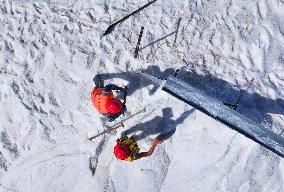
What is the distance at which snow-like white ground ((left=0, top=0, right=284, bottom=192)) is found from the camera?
8.46m

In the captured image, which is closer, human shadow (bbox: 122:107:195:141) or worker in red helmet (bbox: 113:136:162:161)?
worker in red helmet (bbox: 113:136:162:161)

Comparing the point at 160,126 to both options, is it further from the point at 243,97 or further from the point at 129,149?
the point at 243,97

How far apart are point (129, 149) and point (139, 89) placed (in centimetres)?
154

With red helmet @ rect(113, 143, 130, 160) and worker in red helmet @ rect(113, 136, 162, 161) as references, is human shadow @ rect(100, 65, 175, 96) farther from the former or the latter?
red helmet @ rect(113, 143, 130, 160)

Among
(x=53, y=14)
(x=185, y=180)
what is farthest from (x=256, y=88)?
(x=53, y=14)

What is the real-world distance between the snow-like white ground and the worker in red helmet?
339 millimetres

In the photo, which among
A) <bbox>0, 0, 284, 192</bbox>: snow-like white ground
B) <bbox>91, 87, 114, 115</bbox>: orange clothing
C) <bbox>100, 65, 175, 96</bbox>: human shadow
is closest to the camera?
<bbox>91, 87, 114, 115</bbox>: orange clothing

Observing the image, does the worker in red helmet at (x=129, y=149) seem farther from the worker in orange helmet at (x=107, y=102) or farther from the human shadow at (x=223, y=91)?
the human shadow at (x=223, y=91)

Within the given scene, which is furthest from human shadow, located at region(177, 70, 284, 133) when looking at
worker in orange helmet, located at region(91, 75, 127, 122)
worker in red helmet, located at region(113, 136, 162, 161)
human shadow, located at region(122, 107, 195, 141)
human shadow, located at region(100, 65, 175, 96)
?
worker in orange helmet, located at region(91, 75, 127, 122)

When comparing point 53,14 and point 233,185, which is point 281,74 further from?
point 53,14

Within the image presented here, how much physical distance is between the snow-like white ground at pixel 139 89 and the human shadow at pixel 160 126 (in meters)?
0.02

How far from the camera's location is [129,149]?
7.66 metres

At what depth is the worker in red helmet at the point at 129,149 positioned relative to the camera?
24.1 feet

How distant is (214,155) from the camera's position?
8469 millimetres
